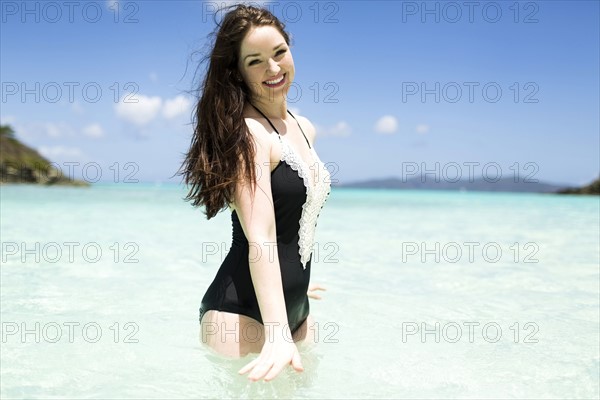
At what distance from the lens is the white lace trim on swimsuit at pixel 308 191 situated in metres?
2.05

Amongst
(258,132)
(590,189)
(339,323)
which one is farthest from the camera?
(590,189)

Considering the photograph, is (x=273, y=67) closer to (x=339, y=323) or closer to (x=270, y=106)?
(x=270, y=106)

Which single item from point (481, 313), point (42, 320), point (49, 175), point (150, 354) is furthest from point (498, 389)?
point (49, 175)

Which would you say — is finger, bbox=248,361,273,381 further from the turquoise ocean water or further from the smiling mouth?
the smiling mouth

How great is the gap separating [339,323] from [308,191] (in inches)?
81.8

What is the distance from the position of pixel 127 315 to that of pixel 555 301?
12.7ft

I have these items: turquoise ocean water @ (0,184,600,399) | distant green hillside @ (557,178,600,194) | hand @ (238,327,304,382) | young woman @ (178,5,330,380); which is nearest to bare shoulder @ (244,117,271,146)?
young woman @ (178,5,330,380)

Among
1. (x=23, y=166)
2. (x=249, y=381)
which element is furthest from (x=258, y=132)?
(x=23, y=166)

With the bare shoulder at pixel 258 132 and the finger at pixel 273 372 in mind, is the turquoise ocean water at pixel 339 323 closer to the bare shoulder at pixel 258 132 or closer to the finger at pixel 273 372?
the finger at pixel 273 372

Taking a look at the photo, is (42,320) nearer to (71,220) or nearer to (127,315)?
(127,315)

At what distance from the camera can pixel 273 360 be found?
173 centimetres

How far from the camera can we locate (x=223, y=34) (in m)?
2.09

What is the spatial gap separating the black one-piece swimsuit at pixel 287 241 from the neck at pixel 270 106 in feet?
0.19

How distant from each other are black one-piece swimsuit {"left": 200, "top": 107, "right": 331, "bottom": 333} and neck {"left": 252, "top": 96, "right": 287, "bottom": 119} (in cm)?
6
